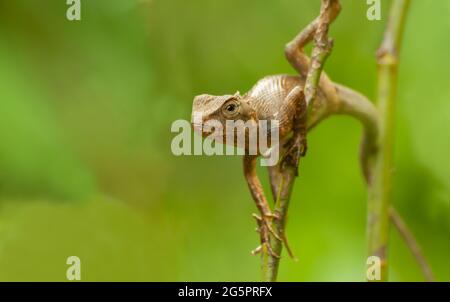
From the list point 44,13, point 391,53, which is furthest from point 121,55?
point 391,53

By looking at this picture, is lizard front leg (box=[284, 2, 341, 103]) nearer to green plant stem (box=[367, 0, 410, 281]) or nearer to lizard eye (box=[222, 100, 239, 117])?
green plant stem (box=[367, 0, 410, 281])

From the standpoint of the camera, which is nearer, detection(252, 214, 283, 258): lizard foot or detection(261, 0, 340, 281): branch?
detection(261, 0, 340, 281): branch

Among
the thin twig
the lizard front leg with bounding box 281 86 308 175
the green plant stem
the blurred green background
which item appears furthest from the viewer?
the blurred green background

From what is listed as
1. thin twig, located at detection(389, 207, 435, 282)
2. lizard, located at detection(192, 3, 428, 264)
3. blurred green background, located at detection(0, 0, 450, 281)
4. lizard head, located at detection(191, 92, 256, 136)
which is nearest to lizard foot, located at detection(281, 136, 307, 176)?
lizard, located at detection(192, 3, 428, 264)

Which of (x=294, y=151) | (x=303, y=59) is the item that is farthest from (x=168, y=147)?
(x=294, y=151)

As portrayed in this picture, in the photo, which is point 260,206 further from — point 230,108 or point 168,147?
point 168,147

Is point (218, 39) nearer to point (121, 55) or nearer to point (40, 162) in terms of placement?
point (121, 55)

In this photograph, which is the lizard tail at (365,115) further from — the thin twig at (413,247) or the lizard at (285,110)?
the thin twig at (413,247)
